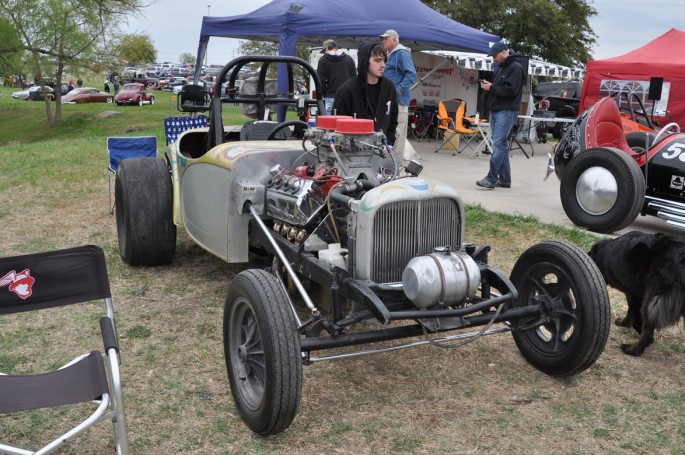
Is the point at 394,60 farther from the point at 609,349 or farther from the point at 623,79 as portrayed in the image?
the point at 623,79

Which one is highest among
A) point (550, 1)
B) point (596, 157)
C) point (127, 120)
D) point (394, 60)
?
point (550, 1)

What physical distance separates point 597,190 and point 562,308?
11.4 ft

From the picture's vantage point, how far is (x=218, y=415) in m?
3.36

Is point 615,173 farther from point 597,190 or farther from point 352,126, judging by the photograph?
point 352,126

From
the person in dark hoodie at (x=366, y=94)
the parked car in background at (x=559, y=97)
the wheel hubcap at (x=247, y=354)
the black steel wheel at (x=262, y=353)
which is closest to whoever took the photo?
the black steel wheel at (x=262, y=353)

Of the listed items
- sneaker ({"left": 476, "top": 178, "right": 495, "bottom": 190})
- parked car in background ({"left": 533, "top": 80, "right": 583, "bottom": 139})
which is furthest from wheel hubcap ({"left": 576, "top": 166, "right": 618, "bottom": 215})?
parked car in background ({"left": 533, "top": 80, "right": 583, "bottom": 139})

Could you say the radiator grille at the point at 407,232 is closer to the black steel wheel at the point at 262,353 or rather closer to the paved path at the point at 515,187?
the black steel wheel at the point at 262,353

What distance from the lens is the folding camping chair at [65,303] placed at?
2645mm

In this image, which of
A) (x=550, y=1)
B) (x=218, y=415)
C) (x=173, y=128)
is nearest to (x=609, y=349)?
(x=218, y=415)

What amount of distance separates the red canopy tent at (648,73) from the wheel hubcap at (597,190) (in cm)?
940

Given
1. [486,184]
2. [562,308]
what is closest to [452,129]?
[486,184]

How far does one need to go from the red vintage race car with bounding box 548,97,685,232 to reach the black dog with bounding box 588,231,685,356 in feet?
7.69

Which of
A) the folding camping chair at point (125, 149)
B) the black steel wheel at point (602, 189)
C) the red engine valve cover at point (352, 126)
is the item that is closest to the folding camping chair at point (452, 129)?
the black steel wheel at point (602, 189)

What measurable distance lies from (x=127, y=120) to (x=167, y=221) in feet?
69.2
